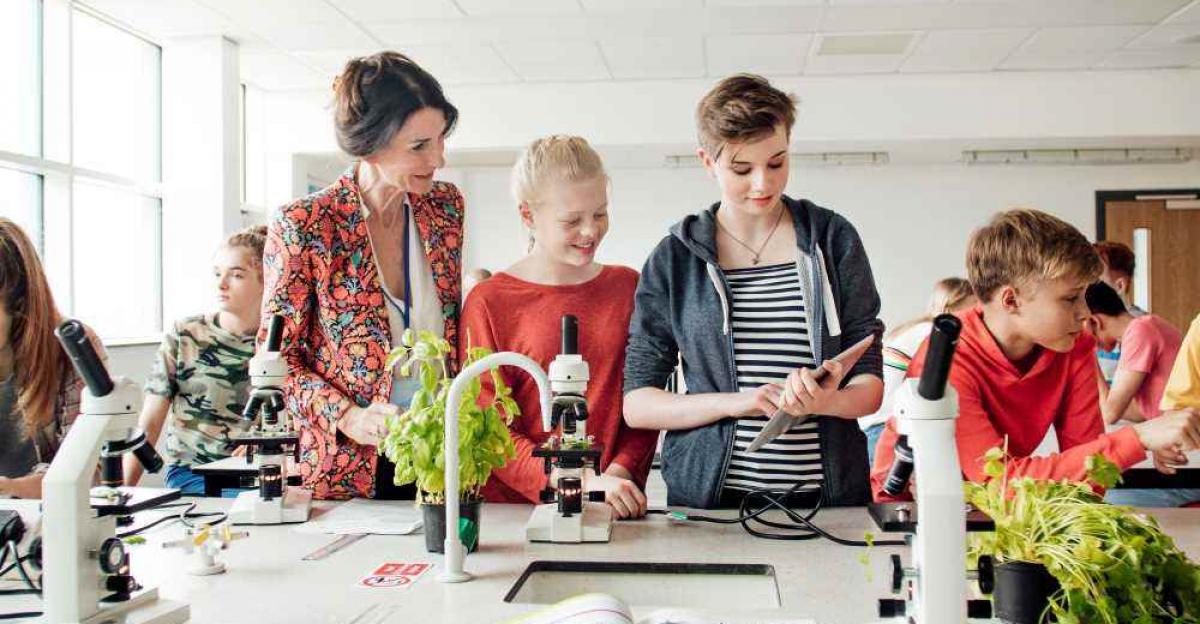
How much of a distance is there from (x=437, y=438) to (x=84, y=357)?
54 cm

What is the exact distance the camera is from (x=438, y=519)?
4.88ft

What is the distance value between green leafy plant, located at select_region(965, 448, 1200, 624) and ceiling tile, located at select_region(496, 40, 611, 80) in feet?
17.4

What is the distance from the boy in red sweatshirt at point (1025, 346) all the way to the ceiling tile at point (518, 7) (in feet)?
12.6

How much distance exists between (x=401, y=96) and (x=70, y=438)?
1057mm

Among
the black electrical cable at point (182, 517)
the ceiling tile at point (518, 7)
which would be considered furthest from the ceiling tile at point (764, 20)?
the black electrical cable at point (182, 517)

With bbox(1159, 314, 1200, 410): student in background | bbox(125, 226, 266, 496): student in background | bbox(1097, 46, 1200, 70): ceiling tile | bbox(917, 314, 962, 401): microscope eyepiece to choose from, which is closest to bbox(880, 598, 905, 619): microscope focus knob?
bbox(917, 314, 962, 401): microscope eyepiece

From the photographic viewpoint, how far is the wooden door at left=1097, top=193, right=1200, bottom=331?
770 cm

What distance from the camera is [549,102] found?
7.11 meters

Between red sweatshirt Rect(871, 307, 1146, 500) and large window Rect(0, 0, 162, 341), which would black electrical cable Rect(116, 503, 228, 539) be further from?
large window Rect(0, 0, 162, 341)

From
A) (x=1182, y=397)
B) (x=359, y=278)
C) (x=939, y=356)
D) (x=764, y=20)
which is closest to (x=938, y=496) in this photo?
(x=939, y=356)

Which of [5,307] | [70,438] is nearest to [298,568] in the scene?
[70,438]

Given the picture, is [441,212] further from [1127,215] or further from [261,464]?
[1127,215]

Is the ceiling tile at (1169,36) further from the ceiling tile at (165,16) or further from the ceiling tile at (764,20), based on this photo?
the ceiling tile at (165,16)

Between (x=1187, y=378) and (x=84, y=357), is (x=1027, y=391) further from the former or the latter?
(x=84, y=357)
